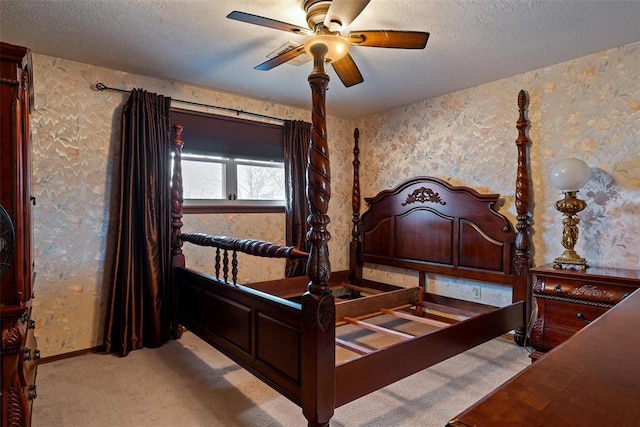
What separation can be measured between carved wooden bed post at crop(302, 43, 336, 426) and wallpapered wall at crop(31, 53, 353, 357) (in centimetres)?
213

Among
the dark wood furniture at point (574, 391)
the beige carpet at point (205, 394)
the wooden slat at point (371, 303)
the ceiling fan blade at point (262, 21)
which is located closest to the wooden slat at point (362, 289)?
the wooden slat at point (371, 303)

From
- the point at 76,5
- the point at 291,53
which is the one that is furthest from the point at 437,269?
the point at 76,5

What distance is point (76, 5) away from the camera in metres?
2.02

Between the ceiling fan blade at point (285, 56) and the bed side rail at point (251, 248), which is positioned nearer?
the bed side rail at point (251, 248)

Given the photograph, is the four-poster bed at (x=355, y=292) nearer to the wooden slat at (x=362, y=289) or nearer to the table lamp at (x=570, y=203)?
the wooden slat at (x=362, y=289)

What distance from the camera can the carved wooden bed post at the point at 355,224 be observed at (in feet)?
14.3

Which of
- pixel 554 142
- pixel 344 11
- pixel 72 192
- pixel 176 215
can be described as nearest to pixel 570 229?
pixel 554 142

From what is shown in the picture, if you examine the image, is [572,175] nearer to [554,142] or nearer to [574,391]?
[554,142]

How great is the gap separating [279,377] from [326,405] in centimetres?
33

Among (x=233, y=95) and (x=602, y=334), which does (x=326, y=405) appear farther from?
(x=233, y=95)

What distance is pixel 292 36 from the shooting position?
2.43m

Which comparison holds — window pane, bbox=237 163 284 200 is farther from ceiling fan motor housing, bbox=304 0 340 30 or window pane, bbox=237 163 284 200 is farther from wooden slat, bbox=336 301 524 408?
wooden slat, bbox=336 301 524 408

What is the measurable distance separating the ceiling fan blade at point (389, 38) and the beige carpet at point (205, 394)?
6.85ft

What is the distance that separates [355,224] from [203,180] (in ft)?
6.19
